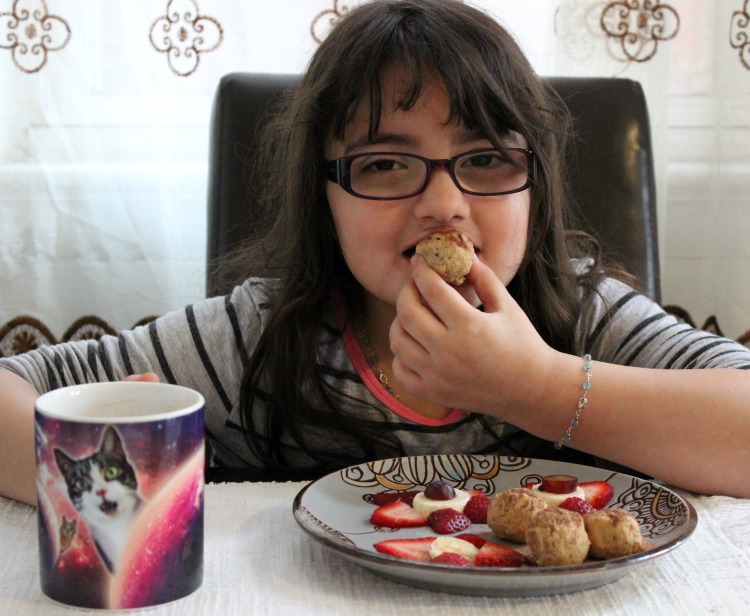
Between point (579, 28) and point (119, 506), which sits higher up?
point (579, 28)

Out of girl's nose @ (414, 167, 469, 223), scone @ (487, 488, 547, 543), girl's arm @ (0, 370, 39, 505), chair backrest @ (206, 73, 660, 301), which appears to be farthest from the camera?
chair backrest @ (206, 73, 660, 301)

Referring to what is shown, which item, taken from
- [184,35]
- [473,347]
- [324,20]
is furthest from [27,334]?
[473,347]

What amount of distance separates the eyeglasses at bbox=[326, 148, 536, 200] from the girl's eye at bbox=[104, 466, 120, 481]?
1.70 ft

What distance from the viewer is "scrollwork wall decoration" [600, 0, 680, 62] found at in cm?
177

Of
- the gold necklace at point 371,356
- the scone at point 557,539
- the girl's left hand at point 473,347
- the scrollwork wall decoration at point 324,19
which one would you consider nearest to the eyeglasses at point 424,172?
the girl's left hand at point 473,347

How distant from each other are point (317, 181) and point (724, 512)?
597mm

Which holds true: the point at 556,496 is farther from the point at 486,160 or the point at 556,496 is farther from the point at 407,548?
the point at 486,160

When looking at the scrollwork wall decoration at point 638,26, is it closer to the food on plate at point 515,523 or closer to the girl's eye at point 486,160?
the girl's eye at point 486,160

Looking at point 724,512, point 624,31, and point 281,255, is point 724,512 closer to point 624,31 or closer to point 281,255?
point 281,255

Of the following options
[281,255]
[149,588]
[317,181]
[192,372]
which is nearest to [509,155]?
[317,181]

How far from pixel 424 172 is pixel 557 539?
0.49 m

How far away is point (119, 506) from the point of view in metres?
0.58

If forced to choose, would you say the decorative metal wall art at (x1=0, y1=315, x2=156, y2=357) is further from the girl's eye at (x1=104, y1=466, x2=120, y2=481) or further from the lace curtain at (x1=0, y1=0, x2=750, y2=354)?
the girl's eye at (x1=104, y1=466, x2=120, y2=481)

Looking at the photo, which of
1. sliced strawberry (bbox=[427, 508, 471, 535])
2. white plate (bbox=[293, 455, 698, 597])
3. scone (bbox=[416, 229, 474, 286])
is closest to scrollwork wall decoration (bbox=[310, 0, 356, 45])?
scone (bbox=[416, 229, 474, 286])
